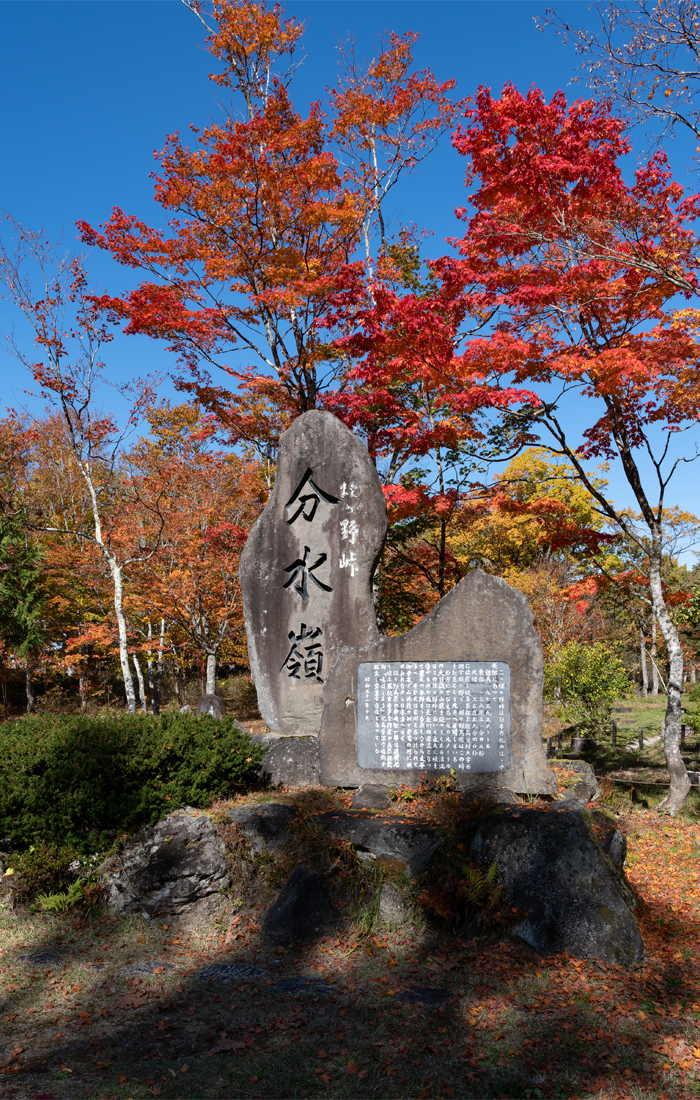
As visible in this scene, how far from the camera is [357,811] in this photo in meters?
6.01

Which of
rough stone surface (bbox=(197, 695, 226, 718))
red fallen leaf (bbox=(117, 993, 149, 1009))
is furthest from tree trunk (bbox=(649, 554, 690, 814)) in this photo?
rough stone surface (bbox=(197, 695, 226, 718))

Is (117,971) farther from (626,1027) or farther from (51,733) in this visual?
(626,1027)

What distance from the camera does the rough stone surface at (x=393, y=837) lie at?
5.32 m

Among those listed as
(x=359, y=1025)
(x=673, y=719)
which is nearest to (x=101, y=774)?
(x=359, y=1025)

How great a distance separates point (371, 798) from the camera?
628cm

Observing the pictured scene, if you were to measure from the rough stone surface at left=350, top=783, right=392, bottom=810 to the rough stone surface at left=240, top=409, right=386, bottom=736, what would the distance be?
1.60 metres

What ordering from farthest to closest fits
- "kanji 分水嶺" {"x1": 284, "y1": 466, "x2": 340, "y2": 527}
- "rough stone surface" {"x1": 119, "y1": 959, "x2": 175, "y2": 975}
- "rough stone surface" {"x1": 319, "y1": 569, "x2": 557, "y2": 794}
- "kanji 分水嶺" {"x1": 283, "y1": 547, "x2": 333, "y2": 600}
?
"kanji 分水嶺" {"x1": 284, "y1": 466, "x2": 340, "y2": 527}
"kanji 分水嶺" {"x1": 283, "y1": 547, "x2": 333, "y2": 600}
"rough stone surface" {"x1": 319, "y1": 569, "x2": 557, "y2": 794}
"rough stone surface" {"x1": 119, "y1": 959, "x2": 175, "y2": 975}

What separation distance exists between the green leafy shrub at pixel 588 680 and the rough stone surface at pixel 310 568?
8364 mm

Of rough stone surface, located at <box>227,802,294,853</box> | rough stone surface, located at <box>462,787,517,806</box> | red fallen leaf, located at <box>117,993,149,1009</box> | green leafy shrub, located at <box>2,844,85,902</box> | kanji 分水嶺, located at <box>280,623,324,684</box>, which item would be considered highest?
kanji 分水嶺, located at <box>280,623,324,684</box>

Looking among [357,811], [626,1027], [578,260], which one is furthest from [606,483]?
[626,1027]

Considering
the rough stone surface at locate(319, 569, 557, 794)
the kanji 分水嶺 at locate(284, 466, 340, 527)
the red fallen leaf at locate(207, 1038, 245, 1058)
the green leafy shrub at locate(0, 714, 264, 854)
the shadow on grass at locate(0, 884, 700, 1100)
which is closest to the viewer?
the shadow on grass at locate(0, 884, 700, 1100)

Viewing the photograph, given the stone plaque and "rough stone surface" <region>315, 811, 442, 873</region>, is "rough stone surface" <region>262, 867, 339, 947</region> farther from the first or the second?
the stone plaque

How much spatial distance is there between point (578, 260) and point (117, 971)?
9137mm

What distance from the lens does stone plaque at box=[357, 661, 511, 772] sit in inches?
255
